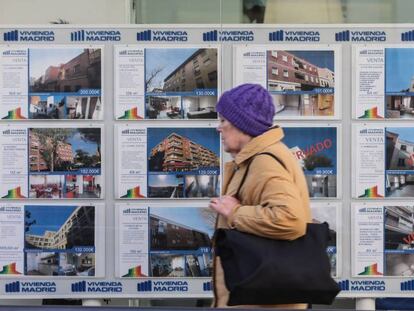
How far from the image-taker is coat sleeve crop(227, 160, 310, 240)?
2289 mm

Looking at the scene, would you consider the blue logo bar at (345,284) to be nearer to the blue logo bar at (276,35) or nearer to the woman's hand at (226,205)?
the blue logo bar at (276,35)

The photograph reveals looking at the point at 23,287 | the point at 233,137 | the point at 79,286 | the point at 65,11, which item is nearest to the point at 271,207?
the point at 233,137

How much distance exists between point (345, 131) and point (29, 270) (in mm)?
2234

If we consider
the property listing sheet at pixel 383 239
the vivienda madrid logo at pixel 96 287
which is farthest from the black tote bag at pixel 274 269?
the vivienda madrid logo at pixel 96 287

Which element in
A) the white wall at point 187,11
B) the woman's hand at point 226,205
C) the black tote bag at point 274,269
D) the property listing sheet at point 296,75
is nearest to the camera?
the black tote bag at point 274,269

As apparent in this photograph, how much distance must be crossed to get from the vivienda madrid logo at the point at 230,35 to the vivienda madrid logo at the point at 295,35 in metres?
0.14

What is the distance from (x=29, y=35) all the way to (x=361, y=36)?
7.02 feet

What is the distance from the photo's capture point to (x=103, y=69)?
4035 millimetres

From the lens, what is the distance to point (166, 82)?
13.2 feet

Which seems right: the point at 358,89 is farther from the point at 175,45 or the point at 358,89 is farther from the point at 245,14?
the point at 175,45

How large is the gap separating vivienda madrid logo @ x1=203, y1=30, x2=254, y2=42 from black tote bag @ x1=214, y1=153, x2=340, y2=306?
77.5 inches

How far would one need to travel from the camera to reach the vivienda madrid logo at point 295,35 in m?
4.02

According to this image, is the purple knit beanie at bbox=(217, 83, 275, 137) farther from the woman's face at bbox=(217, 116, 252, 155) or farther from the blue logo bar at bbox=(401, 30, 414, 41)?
the blue logo bar at bbox=(401, 30, 414, 41)

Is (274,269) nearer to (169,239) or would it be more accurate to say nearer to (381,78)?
(169,239)
